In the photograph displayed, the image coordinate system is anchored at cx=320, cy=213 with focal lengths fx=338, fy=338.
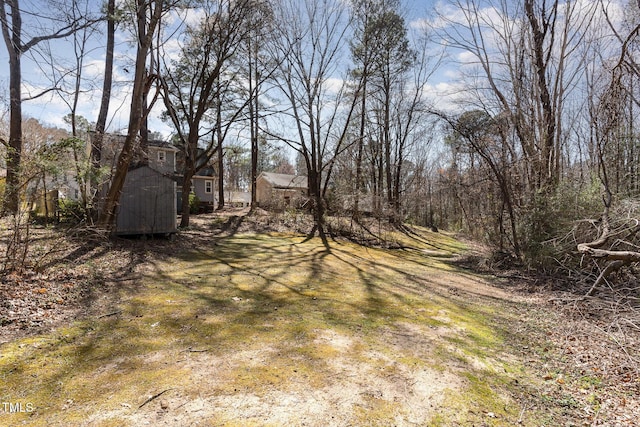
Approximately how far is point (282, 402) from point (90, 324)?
274 centimetres

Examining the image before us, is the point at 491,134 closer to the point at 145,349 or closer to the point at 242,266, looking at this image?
the point at 242,266

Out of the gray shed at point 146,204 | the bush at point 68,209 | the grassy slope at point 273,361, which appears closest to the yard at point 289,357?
the grassy slope at point 273,361

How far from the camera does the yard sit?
8.20 ft

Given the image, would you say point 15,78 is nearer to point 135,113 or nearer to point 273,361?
point 135,113

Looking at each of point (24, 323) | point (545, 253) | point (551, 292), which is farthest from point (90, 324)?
point (545, 253)

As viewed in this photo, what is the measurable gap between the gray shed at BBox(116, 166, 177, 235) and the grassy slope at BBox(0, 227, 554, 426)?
305cm

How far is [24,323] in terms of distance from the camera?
3.75 metres

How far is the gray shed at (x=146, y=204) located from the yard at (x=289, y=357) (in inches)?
81.3

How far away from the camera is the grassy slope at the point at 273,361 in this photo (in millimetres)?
2475

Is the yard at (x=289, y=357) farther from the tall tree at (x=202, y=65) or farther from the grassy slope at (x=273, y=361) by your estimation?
the tall tree at (x=202, y=65)

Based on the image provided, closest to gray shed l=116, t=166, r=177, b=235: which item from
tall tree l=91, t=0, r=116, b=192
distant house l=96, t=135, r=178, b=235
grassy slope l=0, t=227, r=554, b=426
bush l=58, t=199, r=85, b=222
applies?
distant house l=96, t=135, r=178, b=235

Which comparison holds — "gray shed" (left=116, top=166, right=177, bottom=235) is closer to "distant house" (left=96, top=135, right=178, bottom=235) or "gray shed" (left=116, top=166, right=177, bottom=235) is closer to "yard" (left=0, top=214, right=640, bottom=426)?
"distant house" (left=96, top=135, right=178, bottom=235)

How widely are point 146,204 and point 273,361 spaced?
7249 millimetres

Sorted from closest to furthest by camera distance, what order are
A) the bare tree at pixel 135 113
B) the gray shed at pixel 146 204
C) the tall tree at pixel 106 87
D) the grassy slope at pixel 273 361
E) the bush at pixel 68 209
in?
the grassy slope at pixel 273 361
the bare tree at pixel 135 113
the gray shed at pixel 146 204
the bush at pixel 68 209
the tall tree at pixel 106 87
